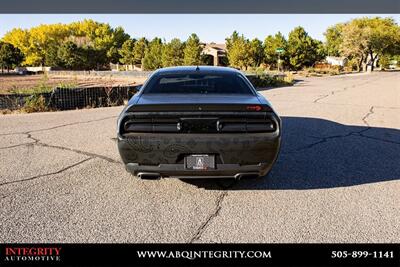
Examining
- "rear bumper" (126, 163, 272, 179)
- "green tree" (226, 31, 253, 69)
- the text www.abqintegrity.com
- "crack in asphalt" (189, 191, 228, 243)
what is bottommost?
the text www.abqintegrity.com

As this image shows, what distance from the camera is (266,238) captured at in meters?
2.79

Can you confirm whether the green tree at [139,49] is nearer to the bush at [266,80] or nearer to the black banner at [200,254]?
the bush at [266,80]

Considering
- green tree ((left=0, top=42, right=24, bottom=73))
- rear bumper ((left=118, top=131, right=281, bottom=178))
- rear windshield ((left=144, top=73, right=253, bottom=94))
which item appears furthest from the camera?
green tree ((left=0, top=42, right=24, bottom=73))

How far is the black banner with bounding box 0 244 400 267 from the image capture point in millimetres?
2514

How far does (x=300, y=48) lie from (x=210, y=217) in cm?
5303

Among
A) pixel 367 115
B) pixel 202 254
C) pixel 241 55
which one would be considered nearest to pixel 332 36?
pixel 241 55

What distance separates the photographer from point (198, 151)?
3234 millimetres

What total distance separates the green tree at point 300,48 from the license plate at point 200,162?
5216cm

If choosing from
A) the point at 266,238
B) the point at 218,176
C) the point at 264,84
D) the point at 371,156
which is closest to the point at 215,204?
the point at 218,176

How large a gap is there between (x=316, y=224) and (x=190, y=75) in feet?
8.39

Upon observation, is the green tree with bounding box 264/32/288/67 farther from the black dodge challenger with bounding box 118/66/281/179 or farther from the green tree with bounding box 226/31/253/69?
the black dodge challenger with bounding box 118/66/281/179

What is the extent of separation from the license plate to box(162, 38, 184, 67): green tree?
52620mm

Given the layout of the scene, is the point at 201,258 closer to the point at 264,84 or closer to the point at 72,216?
the point at 72,216

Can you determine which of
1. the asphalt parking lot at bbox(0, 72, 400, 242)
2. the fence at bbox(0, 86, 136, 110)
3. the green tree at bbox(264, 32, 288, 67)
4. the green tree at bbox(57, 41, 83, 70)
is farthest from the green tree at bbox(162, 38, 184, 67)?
the asphalt parking lot at bbox(0, 72, 400, 242)
